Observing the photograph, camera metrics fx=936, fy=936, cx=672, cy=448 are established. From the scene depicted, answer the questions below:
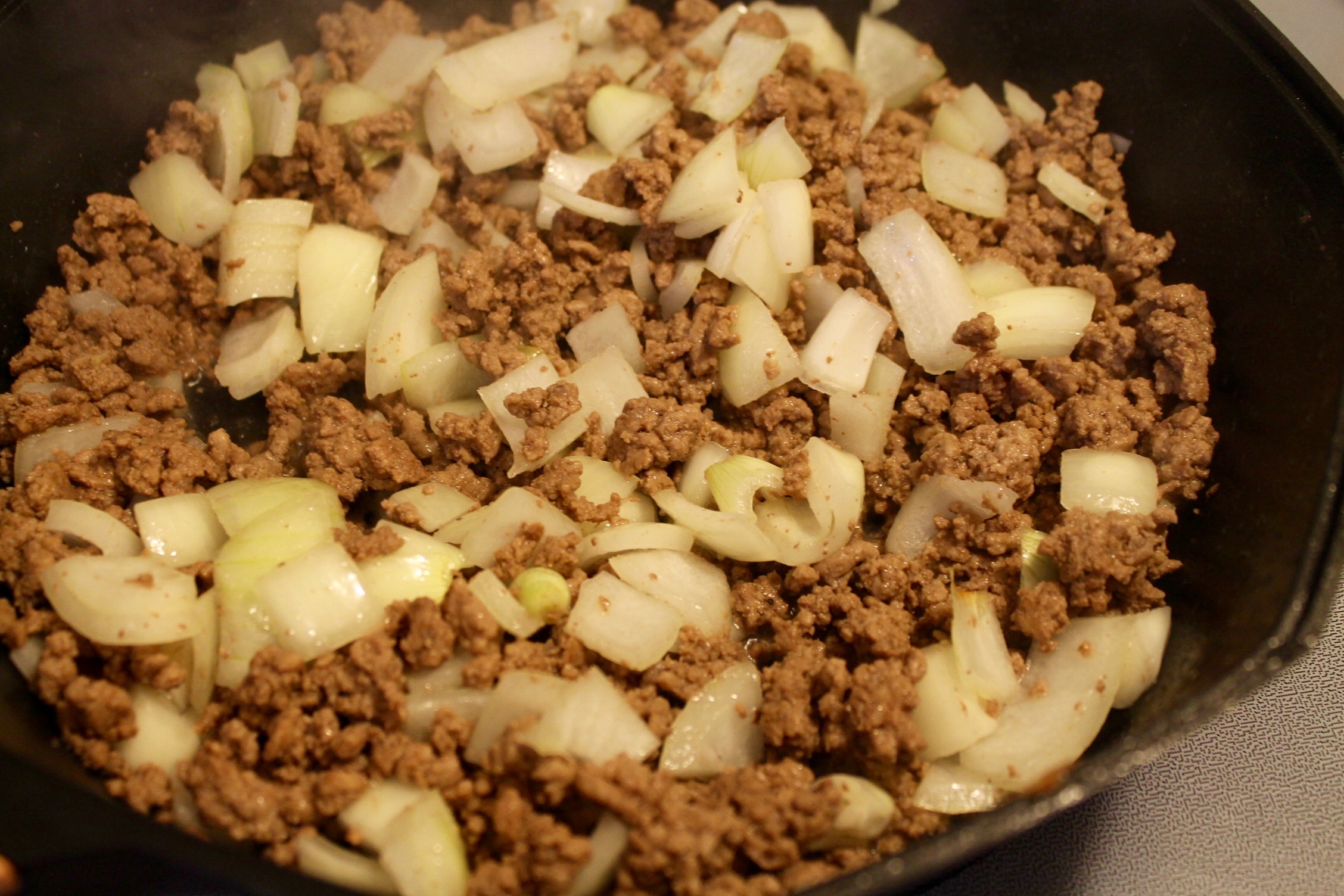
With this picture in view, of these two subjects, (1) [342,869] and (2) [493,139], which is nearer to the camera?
(1) [342,869]

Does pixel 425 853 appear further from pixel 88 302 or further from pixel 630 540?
pixel 88 302

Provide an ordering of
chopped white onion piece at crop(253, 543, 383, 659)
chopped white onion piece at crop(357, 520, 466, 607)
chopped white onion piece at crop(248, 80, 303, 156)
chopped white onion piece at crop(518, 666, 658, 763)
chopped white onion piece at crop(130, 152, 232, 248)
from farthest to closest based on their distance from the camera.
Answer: chopped white onion piece at crop(248, 80, 303, 156), chopped white onion piece at crop(130, 152, 232, 248), chopped white onion piece at crop(357, 520, 466, 607), chopped white onion piece at crop(253, 543, 383, 659), chopped white onion piece at crop(518, 666, 658, 763)

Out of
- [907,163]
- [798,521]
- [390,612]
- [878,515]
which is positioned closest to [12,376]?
[390,612]

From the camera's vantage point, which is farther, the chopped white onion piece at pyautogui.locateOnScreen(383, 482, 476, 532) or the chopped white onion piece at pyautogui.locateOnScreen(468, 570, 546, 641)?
the chopped white onion piece at pyautogui.locateOnScreen(383, 482, 476, 532)

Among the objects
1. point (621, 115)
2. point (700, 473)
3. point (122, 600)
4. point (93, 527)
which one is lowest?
point (93, 527)

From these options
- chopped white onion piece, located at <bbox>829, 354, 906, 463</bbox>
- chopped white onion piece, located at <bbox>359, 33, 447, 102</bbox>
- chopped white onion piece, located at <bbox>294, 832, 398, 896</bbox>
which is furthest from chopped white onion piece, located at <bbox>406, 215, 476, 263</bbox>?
chopped white onion piece, located at <bbox>294, 832, 398, 896</bbox>

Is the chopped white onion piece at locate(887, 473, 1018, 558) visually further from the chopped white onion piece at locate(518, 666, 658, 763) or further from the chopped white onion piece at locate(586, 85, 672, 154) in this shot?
the chopped white onion piece at locate(586, 85, 672, 154)

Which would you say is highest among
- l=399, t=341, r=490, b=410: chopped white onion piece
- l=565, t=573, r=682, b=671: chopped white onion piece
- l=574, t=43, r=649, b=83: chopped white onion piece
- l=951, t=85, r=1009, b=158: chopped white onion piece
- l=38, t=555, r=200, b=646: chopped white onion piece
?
l=951, t=85, r=1009, b=158: chopped white onion piece

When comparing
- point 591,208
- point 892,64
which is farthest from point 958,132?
point 591,208

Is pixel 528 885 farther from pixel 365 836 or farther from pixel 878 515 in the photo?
pixel 878 515
